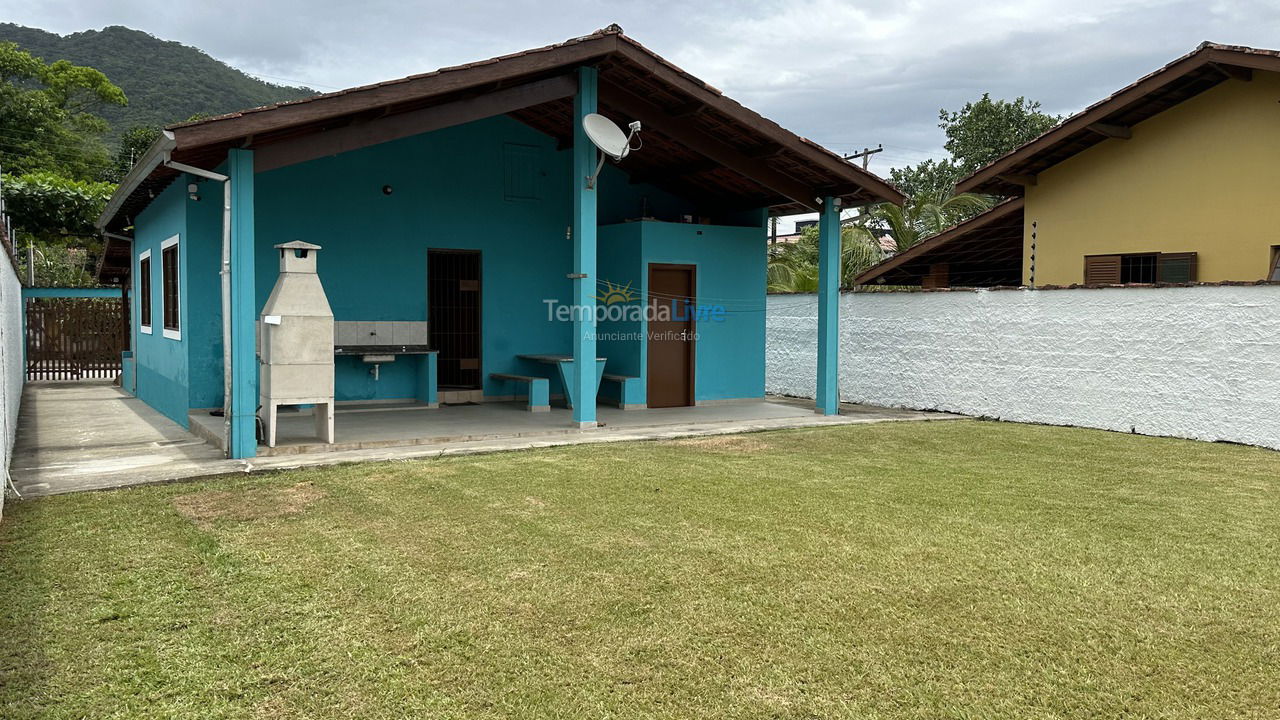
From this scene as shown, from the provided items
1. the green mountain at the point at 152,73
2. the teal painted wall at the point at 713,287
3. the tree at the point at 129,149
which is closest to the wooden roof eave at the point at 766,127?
the teal painted wall at the point at 713,287

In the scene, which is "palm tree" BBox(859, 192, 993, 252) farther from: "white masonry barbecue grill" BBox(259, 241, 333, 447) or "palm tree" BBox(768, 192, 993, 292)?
"white masonry barbecue grill" BBox(259, 241, 333, 447)

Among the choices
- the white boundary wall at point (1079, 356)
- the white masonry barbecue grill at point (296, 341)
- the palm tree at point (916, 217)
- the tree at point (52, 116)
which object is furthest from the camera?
the tree at point (52, 116)

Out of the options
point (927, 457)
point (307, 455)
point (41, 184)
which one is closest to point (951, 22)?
point (927, 457)

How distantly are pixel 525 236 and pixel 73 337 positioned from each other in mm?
14028

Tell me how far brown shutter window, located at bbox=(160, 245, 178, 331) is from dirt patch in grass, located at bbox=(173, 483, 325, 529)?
533 centimetres

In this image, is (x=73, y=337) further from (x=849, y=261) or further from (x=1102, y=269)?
(x=1102, y=269)

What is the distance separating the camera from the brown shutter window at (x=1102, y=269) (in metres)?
12.2

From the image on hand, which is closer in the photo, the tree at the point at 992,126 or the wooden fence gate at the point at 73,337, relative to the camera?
the wooden fence gate at the point at 73,337

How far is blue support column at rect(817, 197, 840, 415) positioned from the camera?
11711mm

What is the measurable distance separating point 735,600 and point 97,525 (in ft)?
13.5

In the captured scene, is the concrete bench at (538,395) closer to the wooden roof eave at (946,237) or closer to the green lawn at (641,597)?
the green lawn at (641,597)

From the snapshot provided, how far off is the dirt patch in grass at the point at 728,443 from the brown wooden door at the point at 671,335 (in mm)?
2720

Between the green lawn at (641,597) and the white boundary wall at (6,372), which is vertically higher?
the white boundary wall at (6,372)

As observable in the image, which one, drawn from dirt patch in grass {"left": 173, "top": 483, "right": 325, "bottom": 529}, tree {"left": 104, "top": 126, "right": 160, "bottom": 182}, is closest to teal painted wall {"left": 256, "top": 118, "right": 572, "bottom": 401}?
dirt patch in grass {"left": 173, "top": 483, "right": 325, "bottom": 529}
